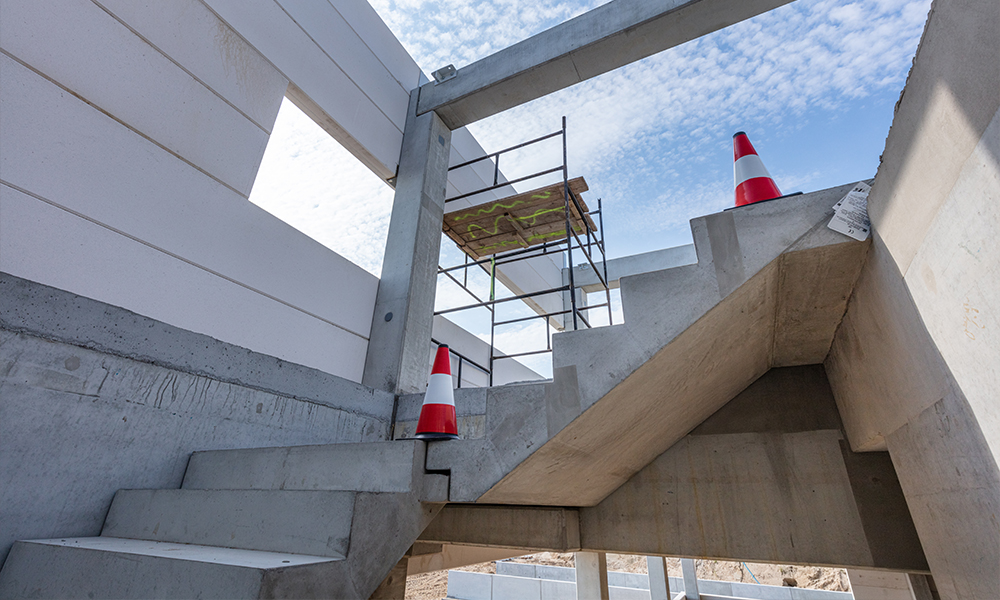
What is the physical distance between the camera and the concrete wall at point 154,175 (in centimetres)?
294

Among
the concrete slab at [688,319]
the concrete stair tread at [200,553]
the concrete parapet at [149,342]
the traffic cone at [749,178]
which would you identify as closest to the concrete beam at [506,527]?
the concrete slab at [688,319]

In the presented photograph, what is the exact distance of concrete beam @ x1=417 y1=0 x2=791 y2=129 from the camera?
5477mm

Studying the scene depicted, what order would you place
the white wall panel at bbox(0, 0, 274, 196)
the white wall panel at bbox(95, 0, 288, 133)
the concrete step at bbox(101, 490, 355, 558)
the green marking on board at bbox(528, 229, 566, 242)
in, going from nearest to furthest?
the concrete step at bbox(101, 490, 355, 558)
the white wall panel at bbox(0, 0, 274, 196)
the white wall panel at bbox(95, 0, 288, 133)
the green marking on board at bbox(528, 229, 566, 242)

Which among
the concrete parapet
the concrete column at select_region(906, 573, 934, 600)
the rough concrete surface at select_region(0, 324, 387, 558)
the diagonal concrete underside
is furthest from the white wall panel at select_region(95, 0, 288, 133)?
the concrete column at select_region(906, 573, 934, 600)

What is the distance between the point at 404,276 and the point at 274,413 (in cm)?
252

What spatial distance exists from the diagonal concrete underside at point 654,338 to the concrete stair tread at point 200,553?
837mm

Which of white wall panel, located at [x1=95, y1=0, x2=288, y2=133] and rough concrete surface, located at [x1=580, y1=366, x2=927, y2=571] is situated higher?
white wall panel, located at [x1=95, y1=0, x2=288, y2=133]

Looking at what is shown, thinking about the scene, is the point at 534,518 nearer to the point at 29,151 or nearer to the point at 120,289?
the point at 120,289

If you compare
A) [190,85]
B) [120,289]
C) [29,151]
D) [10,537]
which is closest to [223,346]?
[120,289]

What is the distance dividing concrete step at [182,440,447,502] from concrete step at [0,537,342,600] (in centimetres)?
54

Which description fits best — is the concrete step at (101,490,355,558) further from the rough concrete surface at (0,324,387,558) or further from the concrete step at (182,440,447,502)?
the concrete step at (182,440,447,502)

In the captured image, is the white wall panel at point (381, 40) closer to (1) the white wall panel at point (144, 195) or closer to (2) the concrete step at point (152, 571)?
(1) the white wall panel at point (144, 195)

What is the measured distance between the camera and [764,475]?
11.4 ft

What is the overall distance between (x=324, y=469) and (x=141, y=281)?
229 cm
